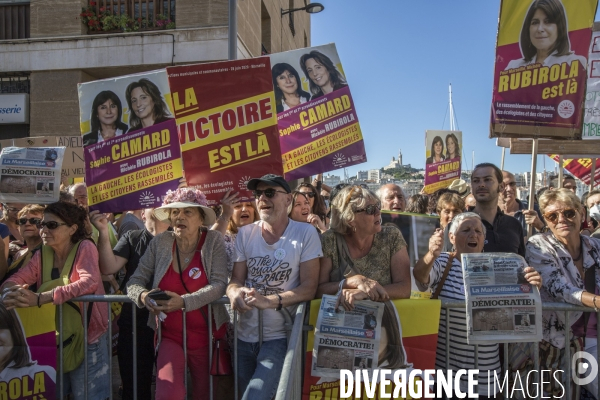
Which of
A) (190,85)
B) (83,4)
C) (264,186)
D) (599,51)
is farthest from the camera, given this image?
(83,4)

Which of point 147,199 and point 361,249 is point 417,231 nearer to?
point 361,249

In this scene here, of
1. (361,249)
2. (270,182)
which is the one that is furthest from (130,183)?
(361,249)

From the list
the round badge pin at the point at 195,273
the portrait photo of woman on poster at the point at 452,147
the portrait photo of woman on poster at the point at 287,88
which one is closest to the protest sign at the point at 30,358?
the round badge pin at the point at 195,273

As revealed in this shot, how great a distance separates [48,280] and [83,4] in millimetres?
12601

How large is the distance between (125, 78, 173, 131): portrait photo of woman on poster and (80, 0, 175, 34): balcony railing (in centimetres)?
997

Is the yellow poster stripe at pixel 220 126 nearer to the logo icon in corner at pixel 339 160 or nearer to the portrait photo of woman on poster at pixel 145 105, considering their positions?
the portrait photo of woman on poster at pixel 145 105

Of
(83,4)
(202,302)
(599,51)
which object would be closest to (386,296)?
(202,302)

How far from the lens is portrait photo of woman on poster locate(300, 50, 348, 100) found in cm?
555

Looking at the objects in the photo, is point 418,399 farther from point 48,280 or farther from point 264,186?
point 48,280

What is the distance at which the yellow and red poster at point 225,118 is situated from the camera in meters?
3.87

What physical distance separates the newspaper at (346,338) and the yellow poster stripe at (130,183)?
2000 millimetres

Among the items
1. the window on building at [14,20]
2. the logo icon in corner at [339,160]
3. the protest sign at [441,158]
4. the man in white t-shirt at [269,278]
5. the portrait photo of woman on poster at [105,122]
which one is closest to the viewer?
the man in white t-shirt at [269,278]

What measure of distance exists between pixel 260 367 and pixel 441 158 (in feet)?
28.4

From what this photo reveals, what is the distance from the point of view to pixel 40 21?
13.4 metres
